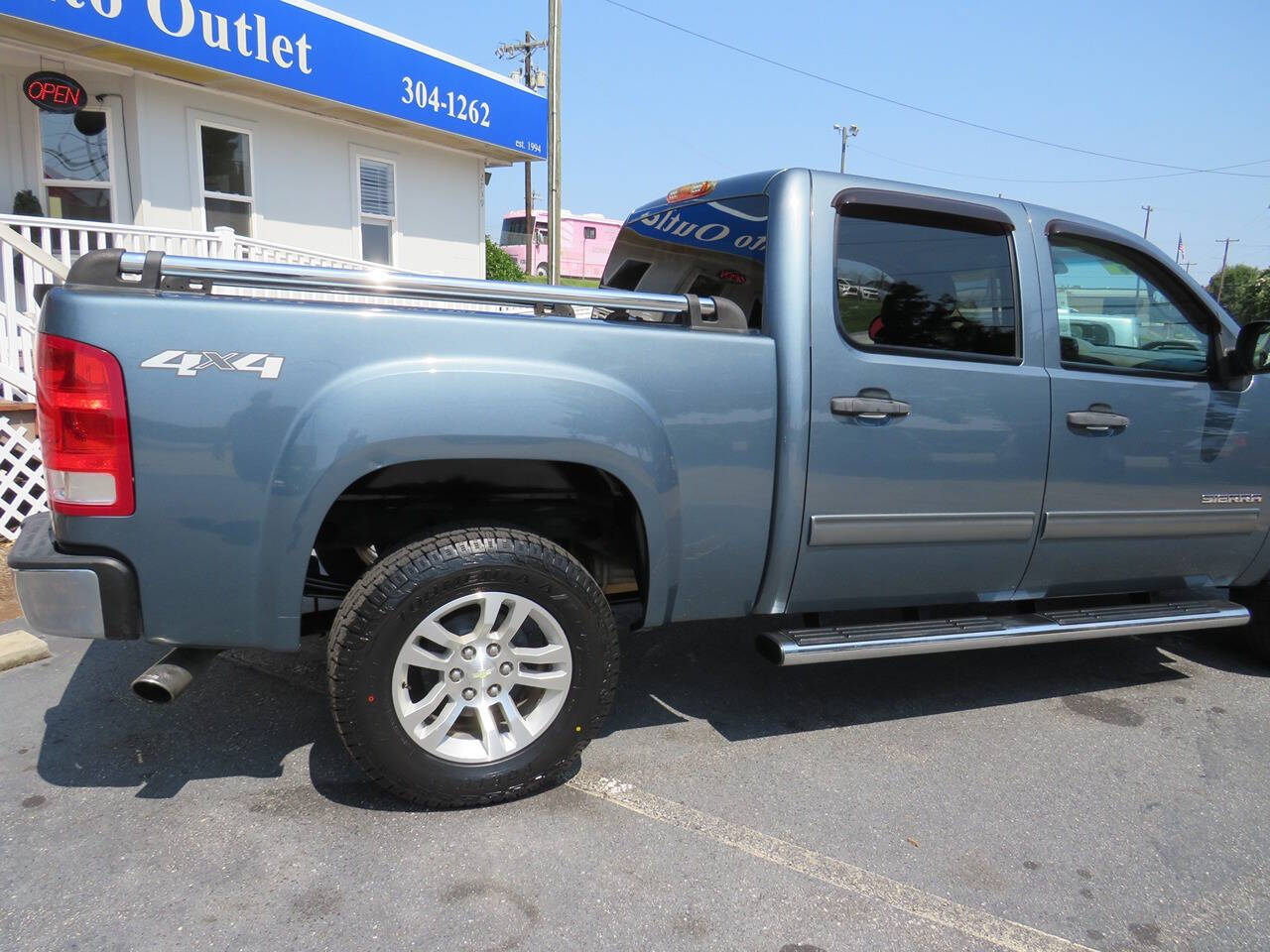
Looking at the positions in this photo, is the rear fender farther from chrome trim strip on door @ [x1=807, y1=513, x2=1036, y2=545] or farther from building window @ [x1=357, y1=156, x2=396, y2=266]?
building window @ [x1=357, y1=156, x2=396, y2=266]

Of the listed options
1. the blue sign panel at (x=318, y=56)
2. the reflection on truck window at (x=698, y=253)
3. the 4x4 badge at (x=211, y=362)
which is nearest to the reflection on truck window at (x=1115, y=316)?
the reflection on truck window at (x=698, y=253)

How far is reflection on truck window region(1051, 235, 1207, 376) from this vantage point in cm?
369

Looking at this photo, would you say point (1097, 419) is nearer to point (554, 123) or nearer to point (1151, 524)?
point (1151, 524)

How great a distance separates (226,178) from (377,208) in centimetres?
220

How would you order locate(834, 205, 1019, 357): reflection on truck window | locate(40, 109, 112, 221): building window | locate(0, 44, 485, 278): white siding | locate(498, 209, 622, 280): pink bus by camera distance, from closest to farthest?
locate(834, 205, 1019, 357): reflection on truck window
locate(0, 44, 485, 278): white siding
locate(40, 109, 112, 221): building window
locate(498, 209, 622, 280): pink bus

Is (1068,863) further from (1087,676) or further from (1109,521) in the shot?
(1087,676)

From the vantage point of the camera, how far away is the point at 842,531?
326 cm

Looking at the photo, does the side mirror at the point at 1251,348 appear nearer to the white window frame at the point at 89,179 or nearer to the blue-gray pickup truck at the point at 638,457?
the blue-gray pickup truck at the point at 638,457

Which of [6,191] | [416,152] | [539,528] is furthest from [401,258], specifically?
[539,528]

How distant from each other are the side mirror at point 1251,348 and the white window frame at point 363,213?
977cm

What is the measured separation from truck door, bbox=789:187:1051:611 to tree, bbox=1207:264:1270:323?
136 feet

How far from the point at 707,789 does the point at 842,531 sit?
1.01m

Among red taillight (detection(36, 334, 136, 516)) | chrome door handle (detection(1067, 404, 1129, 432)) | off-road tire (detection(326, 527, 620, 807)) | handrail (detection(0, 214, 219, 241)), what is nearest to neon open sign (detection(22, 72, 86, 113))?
handrail (detection(0, 214, 219, 241))

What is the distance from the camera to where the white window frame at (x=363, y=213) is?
37.3 feet
